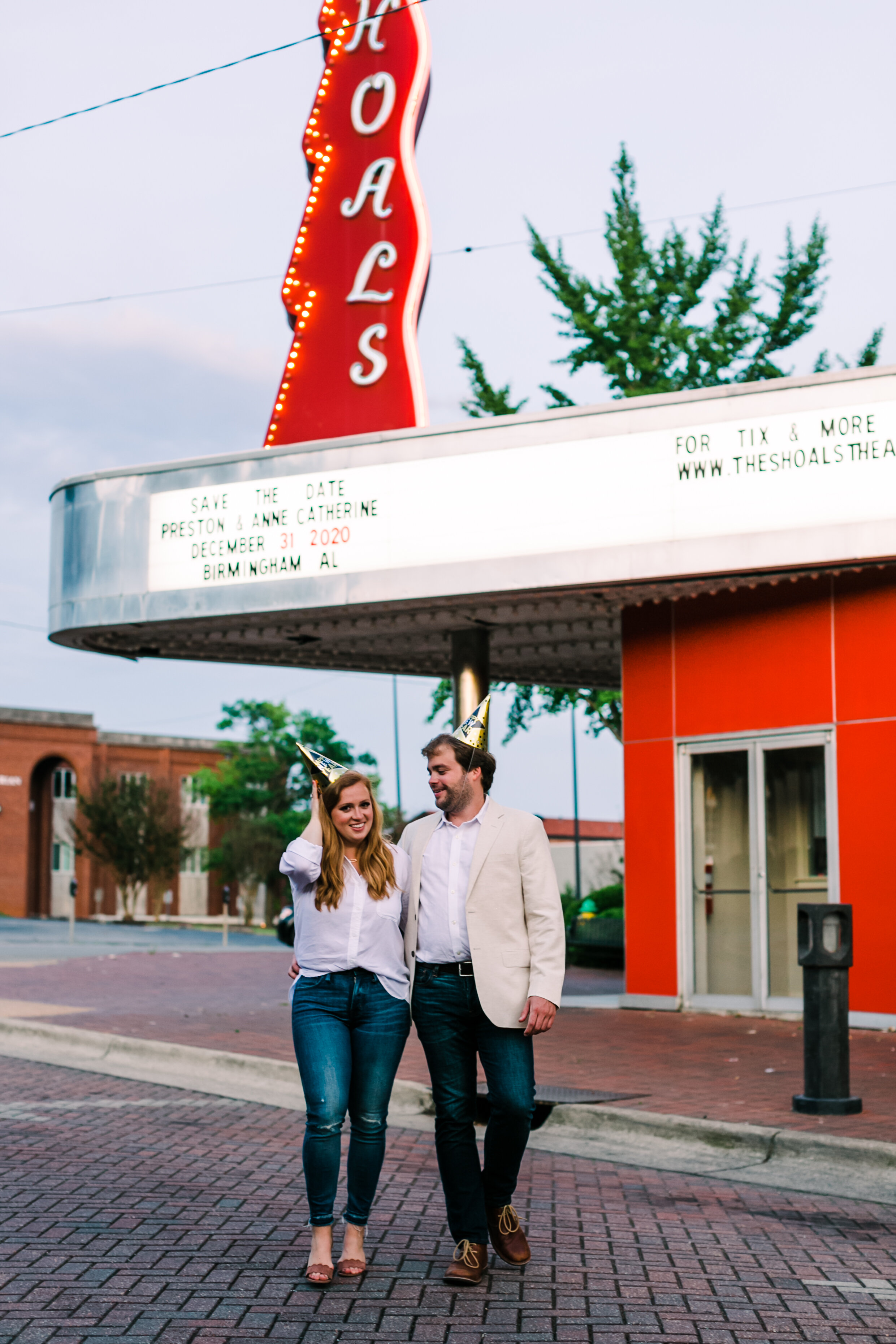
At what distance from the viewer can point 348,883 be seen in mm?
5379

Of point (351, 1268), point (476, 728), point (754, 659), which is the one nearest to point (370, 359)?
point (754, 659)

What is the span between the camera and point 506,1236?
5.39m

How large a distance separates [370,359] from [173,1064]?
8826 millimetres

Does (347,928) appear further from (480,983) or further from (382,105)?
(382,105)

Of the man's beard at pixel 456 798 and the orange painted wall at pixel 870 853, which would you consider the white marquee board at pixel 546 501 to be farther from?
the man's beard at pixel 456 798

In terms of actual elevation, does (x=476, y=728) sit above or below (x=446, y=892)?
above

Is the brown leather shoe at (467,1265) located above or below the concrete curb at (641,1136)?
above

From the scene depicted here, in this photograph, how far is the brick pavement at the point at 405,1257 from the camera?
185 inches

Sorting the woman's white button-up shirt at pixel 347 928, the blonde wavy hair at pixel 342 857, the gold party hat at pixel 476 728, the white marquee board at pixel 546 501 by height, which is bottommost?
the woman's white button-up shirt at pixel 347 928

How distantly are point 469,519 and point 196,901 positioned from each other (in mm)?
57309

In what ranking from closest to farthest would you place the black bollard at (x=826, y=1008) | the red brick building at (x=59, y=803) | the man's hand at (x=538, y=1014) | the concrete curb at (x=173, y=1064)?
the man's hand at (x=538, y=1014), the black bollard at (x=826, y=1008), the concrete curb at (x=173, y=1064), the red brick building at (x=59, y=803)

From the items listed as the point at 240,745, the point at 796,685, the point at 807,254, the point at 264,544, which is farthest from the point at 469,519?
the point at 240,745

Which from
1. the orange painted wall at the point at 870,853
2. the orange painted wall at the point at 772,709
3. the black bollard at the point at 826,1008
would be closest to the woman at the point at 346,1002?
the black bollard at the point at 826,1008

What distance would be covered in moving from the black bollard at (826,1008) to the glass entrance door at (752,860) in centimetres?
445
